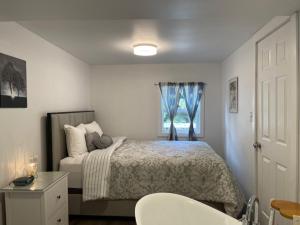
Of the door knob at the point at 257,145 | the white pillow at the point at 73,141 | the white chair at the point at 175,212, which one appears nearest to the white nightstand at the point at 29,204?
the white chair at the point at 175,212

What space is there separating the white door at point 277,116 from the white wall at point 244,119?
19cm

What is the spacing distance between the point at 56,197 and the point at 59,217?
235 mm

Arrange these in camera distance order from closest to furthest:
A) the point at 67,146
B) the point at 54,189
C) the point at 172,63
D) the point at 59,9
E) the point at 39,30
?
the point at 59,9 → the point at 54,189 → the point at 39,30 → the point at 67,146 → the point at 172,63

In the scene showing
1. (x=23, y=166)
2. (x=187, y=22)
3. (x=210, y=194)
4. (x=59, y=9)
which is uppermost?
(x=187, y=22)

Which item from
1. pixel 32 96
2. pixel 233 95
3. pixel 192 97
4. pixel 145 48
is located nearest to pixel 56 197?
pixel 32 96

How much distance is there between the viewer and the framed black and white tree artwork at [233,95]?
13.3 feet

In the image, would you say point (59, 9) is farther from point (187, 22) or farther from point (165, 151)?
point (165, 151)

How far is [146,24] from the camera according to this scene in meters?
2.71

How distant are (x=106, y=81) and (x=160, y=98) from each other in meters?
1.22

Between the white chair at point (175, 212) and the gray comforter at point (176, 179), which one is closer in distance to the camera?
the white chair at point (175, 212)

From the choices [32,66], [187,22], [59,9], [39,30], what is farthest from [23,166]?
[187,22]

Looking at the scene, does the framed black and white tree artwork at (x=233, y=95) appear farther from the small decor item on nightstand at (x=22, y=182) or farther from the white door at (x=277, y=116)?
the small decor item on nightstand at (x=22, y=182)

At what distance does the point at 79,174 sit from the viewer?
3182 mm

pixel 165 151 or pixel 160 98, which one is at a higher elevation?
pixel 160 98
